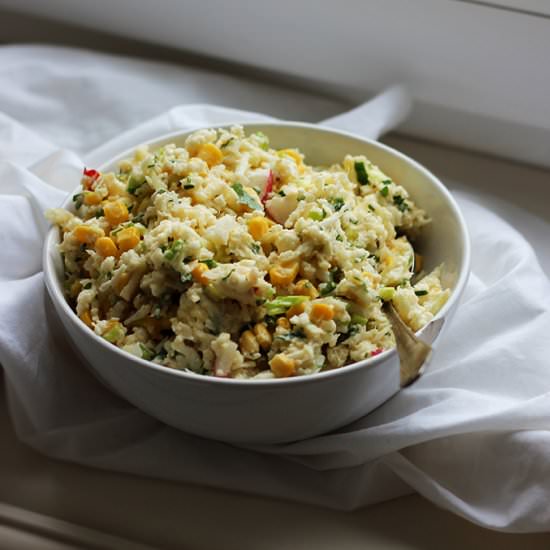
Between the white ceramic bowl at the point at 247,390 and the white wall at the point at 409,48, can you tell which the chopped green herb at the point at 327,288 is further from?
the white wall at the point at 409,48

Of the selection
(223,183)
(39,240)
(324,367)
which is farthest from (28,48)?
(324,367)

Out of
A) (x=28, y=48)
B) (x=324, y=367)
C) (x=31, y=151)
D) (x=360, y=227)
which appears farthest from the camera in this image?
(x=28, y=48)

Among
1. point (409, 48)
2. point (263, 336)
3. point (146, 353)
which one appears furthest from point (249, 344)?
point (409, 48)

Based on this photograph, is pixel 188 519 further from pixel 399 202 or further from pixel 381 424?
pixel 399 202

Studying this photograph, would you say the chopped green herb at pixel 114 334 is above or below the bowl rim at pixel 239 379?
below

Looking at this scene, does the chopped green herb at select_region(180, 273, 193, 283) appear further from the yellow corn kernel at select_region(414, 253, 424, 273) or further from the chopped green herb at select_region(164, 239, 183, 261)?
the yellow corn kernel at select_region(414, 253, 424, 273)

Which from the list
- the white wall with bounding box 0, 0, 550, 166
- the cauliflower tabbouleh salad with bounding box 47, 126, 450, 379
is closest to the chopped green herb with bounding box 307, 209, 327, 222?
the cauliflower tabbouleh salad with bounding box 47, 126, 450, 379

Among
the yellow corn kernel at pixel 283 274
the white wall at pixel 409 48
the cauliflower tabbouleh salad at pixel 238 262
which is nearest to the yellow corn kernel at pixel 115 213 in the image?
the cauliflower tabbouleh salad at pixel 238 262

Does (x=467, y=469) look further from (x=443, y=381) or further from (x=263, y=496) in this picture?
(x=263, y=496)
